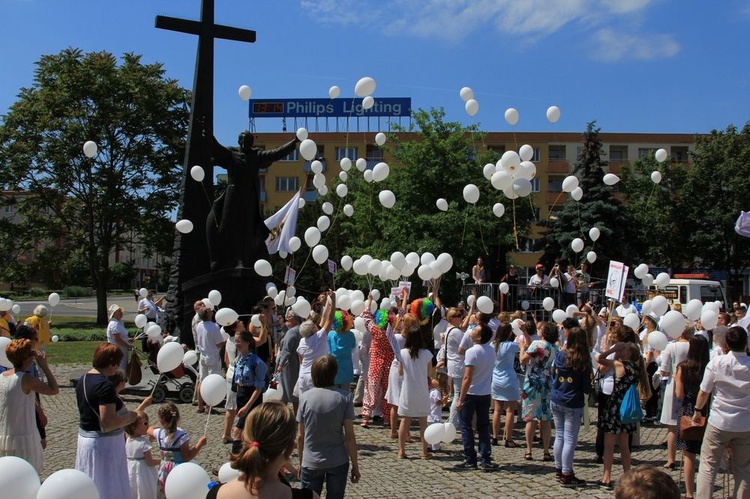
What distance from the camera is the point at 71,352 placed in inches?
758

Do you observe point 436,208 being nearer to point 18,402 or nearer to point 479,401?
point 479,401

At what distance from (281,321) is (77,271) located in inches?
989

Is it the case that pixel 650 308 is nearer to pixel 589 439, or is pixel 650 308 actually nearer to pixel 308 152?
pixel 589 439

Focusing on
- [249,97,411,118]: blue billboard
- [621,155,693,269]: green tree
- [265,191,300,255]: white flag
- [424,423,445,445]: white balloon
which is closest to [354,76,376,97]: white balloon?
[265,191,300,255]: white flag

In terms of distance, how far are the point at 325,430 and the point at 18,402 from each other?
254 cm

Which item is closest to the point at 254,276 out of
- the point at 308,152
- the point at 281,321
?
the point at 281,321

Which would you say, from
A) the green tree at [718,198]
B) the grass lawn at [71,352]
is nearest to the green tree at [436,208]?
the green tree at [718,198]

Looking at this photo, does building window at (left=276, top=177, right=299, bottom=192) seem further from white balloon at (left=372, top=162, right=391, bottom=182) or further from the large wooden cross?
white balloon at (left=372, top=162, right=391, bottom=182)

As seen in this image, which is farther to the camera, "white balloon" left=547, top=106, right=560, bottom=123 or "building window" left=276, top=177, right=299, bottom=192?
"building window" left=276, top=177, right=299, bottom=192

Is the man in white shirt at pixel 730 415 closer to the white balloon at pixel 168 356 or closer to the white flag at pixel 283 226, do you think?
the white balloon at pixel 168 356

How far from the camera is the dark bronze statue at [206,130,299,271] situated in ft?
48.6

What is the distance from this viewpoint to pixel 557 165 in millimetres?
54875

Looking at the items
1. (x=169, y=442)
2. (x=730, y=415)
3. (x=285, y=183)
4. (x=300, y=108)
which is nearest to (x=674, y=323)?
(x=730, y=415)

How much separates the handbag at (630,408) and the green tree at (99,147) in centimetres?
2915
